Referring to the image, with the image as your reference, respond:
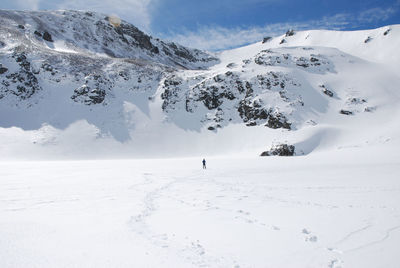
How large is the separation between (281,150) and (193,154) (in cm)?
1257

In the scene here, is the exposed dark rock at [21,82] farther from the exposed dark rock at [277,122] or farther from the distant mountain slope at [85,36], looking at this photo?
the exposed dark rock at [277,122]

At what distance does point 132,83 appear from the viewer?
49.9m

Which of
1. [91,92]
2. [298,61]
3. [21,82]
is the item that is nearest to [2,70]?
[21,82]

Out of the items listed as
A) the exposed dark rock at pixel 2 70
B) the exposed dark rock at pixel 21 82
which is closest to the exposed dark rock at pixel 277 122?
the exposed dark rock at pixel 21 82

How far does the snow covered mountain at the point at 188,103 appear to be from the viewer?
1357 inches

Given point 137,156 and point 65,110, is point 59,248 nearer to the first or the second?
point 137,156

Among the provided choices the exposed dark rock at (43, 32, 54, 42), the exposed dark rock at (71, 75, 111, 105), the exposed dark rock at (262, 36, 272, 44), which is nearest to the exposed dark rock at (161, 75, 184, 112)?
the exposed dark rock at (71, 75, 111, 105)

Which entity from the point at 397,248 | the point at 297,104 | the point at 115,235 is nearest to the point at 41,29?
the point at 297,104

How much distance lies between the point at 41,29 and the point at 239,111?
198ft

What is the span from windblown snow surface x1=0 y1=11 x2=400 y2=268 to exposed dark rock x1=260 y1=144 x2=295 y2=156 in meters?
1.72

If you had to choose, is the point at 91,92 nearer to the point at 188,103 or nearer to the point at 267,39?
the point at 188,103

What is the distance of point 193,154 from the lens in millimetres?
35562

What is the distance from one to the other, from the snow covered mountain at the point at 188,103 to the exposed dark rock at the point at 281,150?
126 centimetres

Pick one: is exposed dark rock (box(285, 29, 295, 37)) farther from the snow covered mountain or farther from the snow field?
the snow field
